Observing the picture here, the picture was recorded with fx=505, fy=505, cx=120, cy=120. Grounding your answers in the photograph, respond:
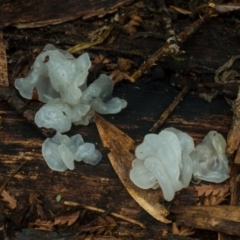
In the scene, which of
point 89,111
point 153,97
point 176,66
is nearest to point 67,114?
point 89,111

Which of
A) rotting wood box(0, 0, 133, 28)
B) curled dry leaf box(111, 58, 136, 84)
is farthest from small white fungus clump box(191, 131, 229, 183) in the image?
rotting wood box(0, 0, 133, 28)

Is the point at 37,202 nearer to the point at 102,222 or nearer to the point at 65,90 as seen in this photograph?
the point at 102,222

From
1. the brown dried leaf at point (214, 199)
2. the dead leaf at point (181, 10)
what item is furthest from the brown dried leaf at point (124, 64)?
the brown dried leaf at point (214, 199)

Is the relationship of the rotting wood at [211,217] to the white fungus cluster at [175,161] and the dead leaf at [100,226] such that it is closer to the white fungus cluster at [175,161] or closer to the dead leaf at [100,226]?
the white fungus cluster at [175,161]

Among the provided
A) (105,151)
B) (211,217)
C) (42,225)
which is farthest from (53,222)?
(211,217)

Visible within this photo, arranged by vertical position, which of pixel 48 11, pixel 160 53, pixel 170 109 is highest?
pixel 48 11

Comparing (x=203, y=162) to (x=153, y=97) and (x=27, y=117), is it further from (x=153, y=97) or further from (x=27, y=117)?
(x=27, y=117)
